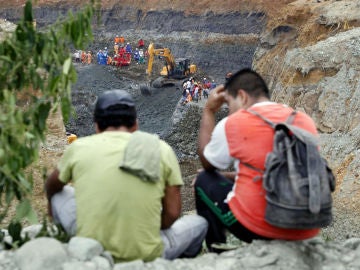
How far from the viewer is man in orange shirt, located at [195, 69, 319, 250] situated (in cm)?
327

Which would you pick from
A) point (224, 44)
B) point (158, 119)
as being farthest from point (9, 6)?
point (158, 119)

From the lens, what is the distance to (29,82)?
366cm

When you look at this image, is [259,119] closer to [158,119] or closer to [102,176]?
[102,176]

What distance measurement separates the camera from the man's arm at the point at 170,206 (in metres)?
3.29

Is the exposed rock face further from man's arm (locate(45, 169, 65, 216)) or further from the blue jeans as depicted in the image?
man's arm (locate(45, 169, 65, 216))

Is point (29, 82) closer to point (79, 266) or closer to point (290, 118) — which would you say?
point (79, 266)

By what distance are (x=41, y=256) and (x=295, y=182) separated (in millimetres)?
1446

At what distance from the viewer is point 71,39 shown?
3.47 metres

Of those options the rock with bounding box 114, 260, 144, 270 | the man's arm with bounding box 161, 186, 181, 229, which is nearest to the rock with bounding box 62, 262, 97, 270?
the rock with bounding box 114, 260, 144, 270

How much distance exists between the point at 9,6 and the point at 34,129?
67145 millimetres

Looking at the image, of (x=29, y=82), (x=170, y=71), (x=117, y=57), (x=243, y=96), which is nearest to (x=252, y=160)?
(x=243, y=96)

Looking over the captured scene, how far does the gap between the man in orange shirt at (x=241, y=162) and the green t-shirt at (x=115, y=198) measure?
1.26ft

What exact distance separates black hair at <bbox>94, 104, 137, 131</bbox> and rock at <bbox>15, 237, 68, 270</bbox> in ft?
2.68

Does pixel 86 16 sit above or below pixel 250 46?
above
